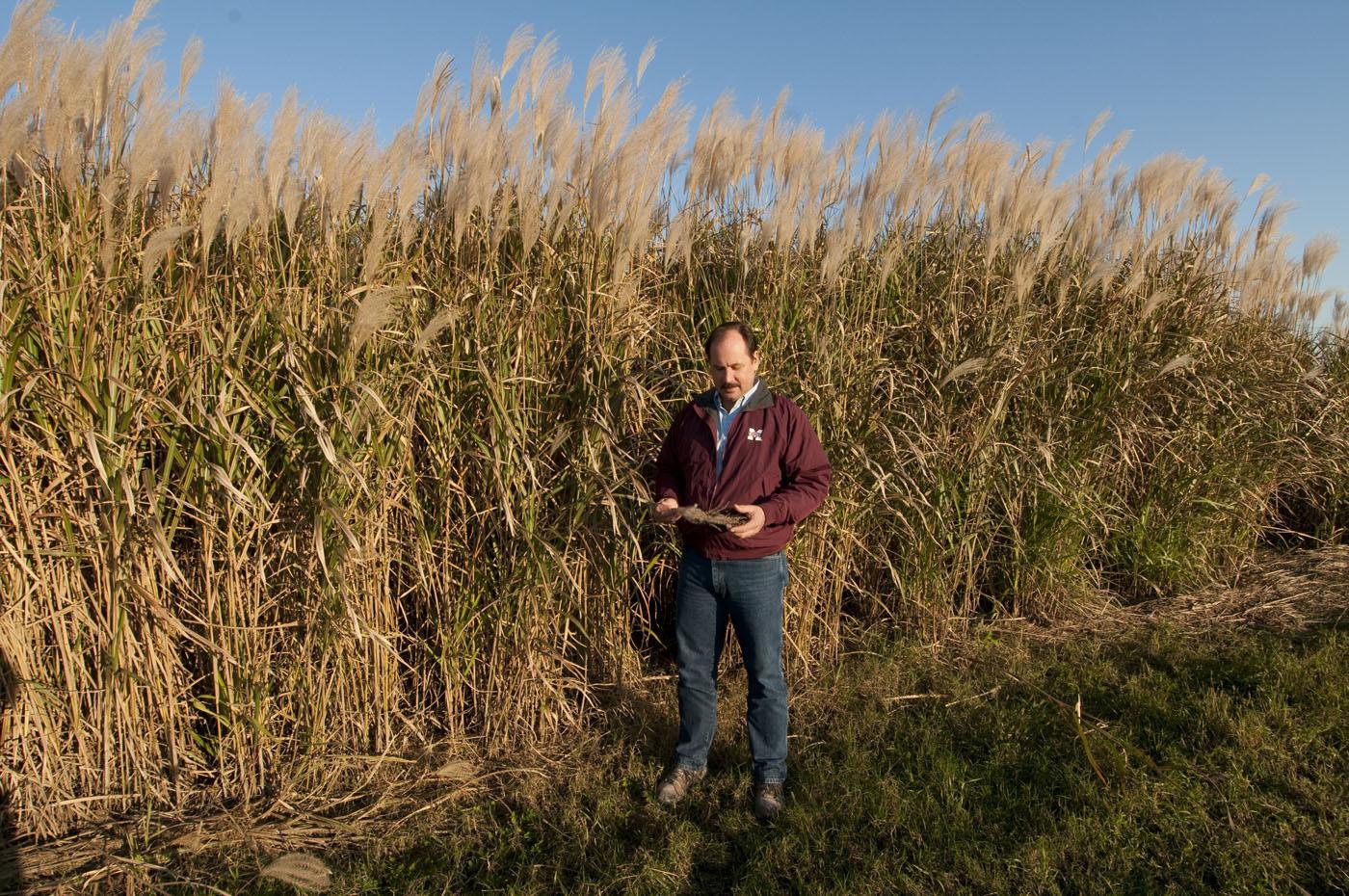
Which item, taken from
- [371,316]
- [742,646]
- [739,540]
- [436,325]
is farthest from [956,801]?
[371,316]

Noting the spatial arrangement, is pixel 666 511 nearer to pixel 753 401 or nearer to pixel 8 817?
pixel 753 401

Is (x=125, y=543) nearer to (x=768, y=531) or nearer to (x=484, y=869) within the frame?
(x=484, y=869)

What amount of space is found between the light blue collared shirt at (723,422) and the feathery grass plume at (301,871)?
5.58ft

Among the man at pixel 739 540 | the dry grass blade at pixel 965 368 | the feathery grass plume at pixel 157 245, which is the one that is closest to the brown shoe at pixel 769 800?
the man at pixel 739 540

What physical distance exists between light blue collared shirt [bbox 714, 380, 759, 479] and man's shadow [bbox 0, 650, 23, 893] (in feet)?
7.88

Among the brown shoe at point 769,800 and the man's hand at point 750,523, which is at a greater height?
the man's hand at point 750,523

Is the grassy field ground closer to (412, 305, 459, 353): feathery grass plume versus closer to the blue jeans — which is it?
the blue jeans

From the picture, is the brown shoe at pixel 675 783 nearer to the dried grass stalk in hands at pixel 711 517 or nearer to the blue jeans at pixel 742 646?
the blue jeans at pixel 742 646

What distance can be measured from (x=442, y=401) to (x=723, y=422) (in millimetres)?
1035

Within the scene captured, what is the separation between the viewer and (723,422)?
2.91 metres

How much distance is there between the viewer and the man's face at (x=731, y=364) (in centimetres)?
280

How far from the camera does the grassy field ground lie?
2478mm

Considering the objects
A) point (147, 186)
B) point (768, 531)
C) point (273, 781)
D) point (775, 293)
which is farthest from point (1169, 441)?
point (147, 186)

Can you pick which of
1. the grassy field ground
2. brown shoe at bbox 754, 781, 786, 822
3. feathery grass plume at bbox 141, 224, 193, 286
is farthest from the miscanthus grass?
brown shoe at bbox 754, 781, 786, 822
